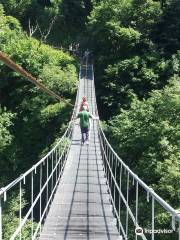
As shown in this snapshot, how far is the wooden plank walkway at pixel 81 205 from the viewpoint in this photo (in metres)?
5.50

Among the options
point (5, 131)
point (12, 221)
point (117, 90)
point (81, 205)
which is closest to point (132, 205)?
point (12, 221)

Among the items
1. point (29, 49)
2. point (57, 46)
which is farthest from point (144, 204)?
point (57, 46)

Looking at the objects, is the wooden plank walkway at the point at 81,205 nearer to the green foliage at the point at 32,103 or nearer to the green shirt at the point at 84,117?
the green shirt at the point at 84,117

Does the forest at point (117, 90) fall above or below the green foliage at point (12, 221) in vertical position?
above

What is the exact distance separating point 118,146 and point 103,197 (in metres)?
10.7

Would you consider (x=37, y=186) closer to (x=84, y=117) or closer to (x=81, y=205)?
(x=84, y=117)

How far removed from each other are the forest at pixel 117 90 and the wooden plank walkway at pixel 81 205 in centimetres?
632

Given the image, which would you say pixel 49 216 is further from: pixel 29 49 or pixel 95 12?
pixel 95 12

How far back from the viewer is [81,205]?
675 cm

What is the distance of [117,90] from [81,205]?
1752cm

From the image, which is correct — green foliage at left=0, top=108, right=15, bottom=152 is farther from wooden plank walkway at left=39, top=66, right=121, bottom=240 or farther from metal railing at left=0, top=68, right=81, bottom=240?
wooden plank walkway at left=39, top=66, right=121, bottom=240

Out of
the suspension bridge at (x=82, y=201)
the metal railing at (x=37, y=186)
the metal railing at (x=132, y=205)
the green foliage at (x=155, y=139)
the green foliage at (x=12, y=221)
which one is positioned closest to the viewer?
the metal railing at (x=132, y=205)

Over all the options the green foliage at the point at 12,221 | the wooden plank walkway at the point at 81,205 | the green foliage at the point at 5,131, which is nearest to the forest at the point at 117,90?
the green foliage at the point at 5,131

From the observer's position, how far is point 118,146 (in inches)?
703
